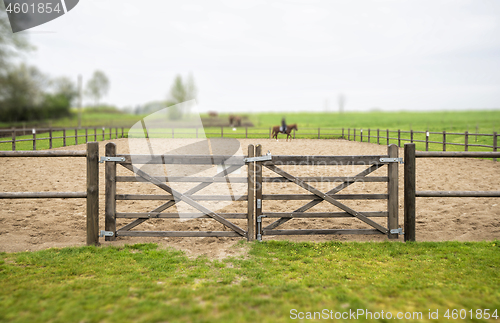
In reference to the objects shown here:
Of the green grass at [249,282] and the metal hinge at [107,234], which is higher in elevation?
the metal hinge at [107,234]

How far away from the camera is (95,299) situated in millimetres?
3141

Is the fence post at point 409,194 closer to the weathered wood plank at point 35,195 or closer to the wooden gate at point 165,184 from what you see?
the wooden gate at point 165,184

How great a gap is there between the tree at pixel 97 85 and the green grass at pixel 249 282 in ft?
246

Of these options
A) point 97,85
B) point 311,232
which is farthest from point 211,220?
point 97,85

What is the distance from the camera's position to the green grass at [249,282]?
116 inches

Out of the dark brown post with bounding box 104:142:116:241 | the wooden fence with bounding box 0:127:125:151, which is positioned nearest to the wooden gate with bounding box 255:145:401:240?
the dark brown post with bounding box 104:142:116:241

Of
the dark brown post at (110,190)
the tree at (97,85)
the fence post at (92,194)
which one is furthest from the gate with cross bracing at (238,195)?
the tree at (97,85)

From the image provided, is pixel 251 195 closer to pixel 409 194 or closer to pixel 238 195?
pixel 238 195

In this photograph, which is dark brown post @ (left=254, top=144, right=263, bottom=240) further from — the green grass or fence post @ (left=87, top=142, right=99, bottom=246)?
fence post @ (left=87, top=142, right=99, bottom=246)

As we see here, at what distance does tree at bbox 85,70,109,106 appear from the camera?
71875 mm

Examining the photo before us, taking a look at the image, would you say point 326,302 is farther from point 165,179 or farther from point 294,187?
point 294,187

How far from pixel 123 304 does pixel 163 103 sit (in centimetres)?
281

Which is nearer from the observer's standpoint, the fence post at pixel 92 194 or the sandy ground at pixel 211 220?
the fence post at pixel 92 194

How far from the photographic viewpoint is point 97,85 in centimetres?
7325
